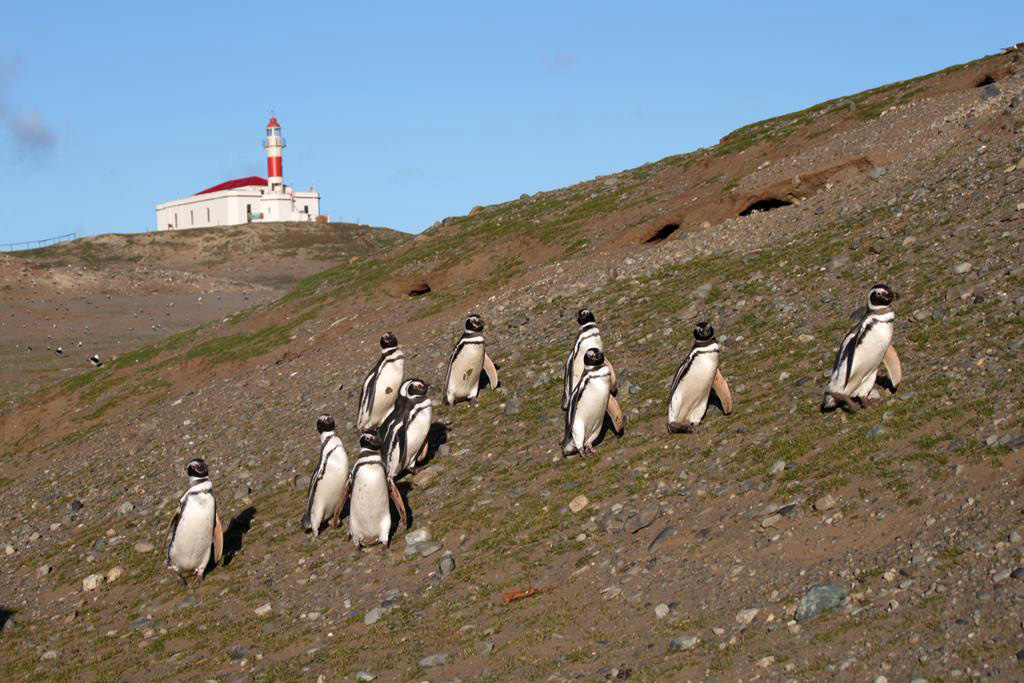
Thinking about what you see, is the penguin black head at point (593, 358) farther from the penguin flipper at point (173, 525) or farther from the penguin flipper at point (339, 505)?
the penguin flipper at point (173, 525)

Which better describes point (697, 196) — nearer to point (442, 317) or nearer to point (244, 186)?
point (442, 317)

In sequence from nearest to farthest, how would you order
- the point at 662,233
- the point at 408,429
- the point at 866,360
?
the point at 866,360 < the point at 408,429 < the point at 662,233

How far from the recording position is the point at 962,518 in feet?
31.0

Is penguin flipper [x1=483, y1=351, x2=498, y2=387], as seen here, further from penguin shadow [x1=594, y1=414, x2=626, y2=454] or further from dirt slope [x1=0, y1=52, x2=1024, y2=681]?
penguin shadow [x1=594, y1=414, x2=626, y2=454]

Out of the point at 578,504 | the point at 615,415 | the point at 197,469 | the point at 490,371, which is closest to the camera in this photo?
the point at 578,504

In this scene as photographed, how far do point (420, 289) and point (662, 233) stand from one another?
613cm

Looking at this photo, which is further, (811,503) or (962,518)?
(811,503)

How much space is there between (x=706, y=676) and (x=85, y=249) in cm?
9441

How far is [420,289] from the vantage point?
1104 inches

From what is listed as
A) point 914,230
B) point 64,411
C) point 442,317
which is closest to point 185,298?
point 64,411

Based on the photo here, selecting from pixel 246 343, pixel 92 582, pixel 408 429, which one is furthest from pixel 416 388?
pixel 246 343

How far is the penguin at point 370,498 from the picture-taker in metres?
13.0

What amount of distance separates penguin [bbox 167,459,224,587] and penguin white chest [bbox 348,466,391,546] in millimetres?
1593

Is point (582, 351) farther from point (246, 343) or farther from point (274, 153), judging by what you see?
point (274, 153)
